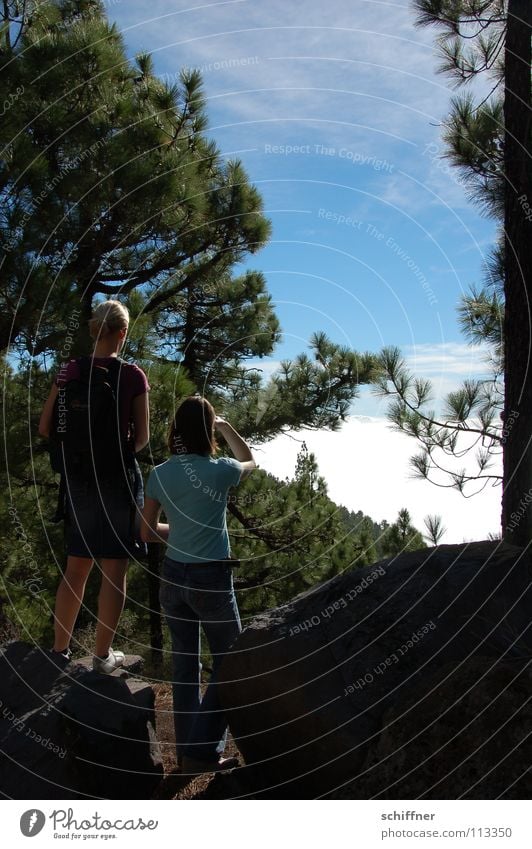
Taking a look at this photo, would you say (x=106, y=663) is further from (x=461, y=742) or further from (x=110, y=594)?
(x=461, y=742)

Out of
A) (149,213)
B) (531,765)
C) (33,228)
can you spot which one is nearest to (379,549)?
(149,213)

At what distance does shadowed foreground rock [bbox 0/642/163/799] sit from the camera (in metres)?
3.37

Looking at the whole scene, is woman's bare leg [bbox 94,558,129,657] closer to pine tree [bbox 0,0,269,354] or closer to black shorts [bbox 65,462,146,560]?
black shorts [bbox 65,462,146,560]

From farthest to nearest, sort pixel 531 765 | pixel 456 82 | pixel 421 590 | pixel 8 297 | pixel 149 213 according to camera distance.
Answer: pixel 149 213, pixel 8 297, pixel 456 82, pixel 421 590, pixel 531 765

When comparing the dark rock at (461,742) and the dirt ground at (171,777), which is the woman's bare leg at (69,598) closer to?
the dirt ground at (171,777)

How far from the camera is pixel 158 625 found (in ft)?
35.3

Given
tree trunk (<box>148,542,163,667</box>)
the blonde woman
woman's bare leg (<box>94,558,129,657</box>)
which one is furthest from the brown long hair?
tree trunk (<box>148,542,163,667</box>)

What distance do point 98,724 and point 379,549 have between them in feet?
27.3

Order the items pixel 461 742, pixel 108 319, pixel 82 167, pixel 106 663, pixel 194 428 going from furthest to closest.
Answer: pixel 82 167
pixel 106 663
pixel 108 319
pixel 194 428
pixel 461 742

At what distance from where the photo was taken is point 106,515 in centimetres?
404

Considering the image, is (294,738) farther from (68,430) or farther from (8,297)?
(8,297)

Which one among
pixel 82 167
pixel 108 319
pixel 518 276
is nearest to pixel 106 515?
pixel 108 319

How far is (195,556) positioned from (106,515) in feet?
2.23

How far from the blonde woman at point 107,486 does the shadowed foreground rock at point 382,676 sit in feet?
2.60
